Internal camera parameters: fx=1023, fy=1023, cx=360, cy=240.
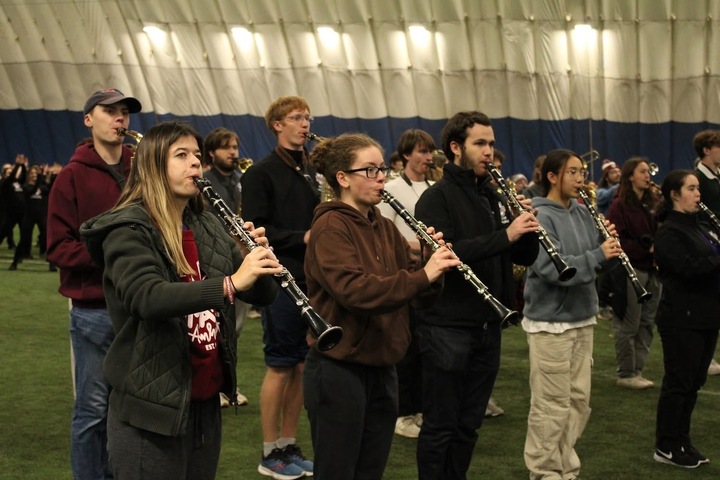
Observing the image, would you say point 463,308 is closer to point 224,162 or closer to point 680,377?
point 680,377

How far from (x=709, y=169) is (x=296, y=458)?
4633 millimetres

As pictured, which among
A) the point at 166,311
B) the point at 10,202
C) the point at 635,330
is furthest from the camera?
the point at 10,202

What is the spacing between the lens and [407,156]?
25.8 ft

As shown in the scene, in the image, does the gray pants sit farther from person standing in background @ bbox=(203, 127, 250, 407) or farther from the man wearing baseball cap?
the man wearing baseball cap

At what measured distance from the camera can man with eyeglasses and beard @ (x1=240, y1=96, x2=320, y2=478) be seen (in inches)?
251

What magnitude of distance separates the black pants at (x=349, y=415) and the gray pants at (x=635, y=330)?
5.25m

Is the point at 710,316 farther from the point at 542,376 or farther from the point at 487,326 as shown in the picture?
the point at 487,326

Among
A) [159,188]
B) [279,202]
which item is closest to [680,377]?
[279,202]

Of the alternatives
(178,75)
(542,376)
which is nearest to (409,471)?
(542,376)

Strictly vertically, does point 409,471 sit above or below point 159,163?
below

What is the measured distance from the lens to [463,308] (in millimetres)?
5410

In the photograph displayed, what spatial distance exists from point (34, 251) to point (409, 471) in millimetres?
16912

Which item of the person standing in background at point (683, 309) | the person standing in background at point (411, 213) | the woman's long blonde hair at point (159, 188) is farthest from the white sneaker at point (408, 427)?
the woman's long blonde hair at point (159, 188)

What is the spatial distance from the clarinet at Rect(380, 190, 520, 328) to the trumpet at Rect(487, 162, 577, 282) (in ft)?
1.98
